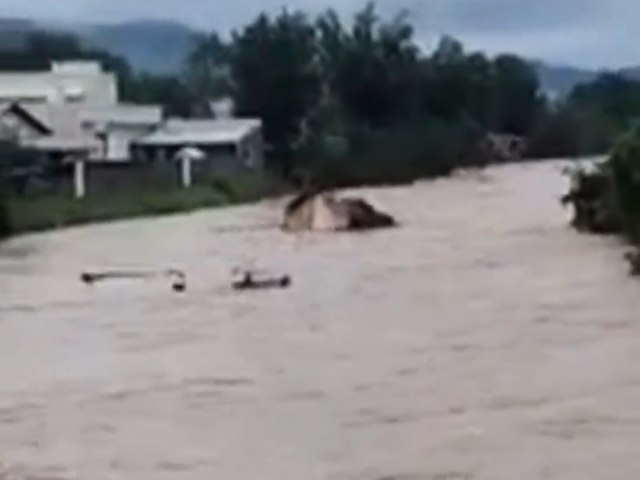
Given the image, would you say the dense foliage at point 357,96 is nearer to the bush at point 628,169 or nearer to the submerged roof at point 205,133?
the submerged roof at point 205,133

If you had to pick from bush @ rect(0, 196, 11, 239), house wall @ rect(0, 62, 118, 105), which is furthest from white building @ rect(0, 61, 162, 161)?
bush @ rect(0, 196, 11, 239)

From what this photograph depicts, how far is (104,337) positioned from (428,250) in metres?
10.2

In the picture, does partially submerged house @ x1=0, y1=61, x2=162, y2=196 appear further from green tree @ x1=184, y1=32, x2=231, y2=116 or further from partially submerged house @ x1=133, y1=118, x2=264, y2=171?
green tree @ x1=184, y1=32, x2=231, y2=116

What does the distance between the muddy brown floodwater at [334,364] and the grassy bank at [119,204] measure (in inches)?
278

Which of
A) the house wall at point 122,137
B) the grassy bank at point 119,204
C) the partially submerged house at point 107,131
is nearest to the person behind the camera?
the grassy bank at point 119,204

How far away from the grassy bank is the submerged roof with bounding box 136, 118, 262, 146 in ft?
7.53

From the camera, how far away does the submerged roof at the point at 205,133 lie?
52.7 meters

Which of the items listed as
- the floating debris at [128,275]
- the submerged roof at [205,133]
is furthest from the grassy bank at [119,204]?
the floating debris at [128,275]

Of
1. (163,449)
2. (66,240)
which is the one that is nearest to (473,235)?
(66,240)

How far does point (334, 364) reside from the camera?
1645 cm

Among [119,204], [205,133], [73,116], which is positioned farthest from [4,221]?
[205,133]

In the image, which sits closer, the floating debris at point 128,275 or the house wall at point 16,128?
the floating debris at point 128,275

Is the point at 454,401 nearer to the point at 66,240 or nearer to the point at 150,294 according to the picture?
the point at 150,294

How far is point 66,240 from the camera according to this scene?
3434 centimetres
